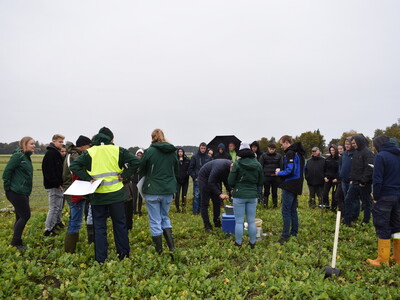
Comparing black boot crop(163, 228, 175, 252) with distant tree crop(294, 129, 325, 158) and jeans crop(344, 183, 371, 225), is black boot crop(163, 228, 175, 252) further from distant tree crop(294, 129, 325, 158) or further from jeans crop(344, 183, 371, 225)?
distant tree crop(294, 129, 325, 158)

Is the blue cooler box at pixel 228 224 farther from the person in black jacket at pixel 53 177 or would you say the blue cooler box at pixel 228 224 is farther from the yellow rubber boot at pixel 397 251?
the person in black jacket at pixel 53 177

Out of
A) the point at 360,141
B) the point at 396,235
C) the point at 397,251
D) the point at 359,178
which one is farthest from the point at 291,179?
the point at 360,141

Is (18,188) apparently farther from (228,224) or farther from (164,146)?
(228,224)

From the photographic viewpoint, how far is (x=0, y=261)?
4590 millimetres

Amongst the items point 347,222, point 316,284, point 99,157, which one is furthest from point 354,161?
point 99,157

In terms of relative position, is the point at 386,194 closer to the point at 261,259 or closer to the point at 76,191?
the point at 261,259

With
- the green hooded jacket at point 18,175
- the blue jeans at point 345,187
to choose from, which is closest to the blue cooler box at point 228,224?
the blue jeans at point 345,187

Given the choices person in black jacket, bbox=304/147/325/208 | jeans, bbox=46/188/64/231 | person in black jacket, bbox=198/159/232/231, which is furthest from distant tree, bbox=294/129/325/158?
jeans, bbox=46/188/64/231

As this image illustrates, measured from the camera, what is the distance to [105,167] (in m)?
4.78

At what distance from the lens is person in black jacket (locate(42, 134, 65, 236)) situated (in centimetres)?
639

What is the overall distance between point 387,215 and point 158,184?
4338mm

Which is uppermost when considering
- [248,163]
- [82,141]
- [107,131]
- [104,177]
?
[107,131]

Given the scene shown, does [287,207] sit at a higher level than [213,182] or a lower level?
lower

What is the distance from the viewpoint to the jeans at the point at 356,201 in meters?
7.56
